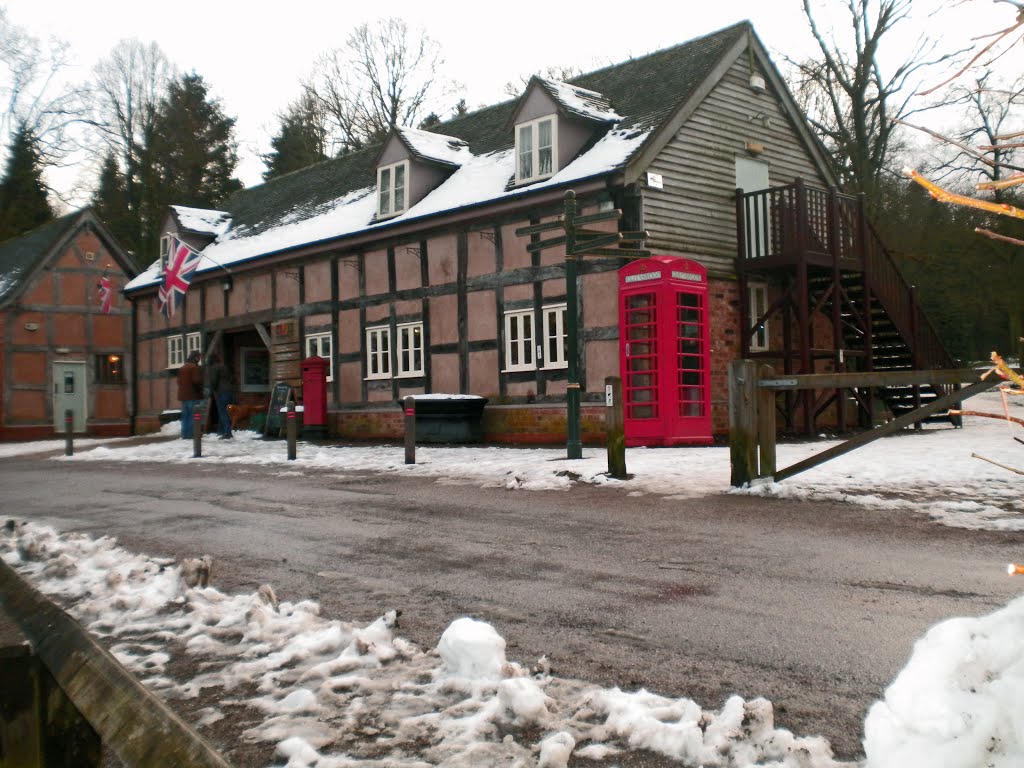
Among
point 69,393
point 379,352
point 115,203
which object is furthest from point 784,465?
point 115,203

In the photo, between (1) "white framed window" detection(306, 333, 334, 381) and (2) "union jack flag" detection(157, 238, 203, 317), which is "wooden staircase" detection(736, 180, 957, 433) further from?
(2) "union jack flag" detection(157, 238, 203, 317)

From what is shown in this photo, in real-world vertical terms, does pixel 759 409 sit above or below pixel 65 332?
below

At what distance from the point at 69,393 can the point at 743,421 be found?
29.0 meters

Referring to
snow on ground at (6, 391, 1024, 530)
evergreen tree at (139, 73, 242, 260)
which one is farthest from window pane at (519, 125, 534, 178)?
evergreen tree at (139, 73, 242, 260)

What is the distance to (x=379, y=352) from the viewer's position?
68.0 feet

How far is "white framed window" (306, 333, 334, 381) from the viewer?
71.8 ft

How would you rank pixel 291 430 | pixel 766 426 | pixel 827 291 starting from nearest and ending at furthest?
pixel 766 426, pixel 291 430, pixel 827 291

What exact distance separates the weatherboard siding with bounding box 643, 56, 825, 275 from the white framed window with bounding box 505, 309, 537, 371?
2913 millimetres

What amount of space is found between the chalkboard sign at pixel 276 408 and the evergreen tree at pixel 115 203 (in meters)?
25.2

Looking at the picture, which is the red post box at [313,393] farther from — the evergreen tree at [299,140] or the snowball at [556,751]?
the evergreen tree at [299,140]

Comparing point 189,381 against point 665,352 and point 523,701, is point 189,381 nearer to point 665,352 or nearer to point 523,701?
point 665,352

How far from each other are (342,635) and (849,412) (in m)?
17.6

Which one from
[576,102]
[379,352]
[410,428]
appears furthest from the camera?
[379,352]

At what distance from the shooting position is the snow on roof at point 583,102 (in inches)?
689
